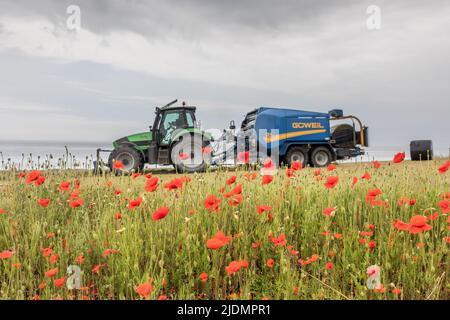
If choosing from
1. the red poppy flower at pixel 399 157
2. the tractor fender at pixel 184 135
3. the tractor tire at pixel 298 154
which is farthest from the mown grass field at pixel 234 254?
the tractor tire at pixel 298 154

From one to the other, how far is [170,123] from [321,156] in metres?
7.13

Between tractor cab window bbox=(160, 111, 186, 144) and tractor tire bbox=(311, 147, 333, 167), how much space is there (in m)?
6.35

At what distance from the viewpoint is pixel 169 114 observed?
15.0 m

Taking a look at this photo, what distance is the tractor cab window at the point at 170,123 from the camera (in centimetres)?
1490

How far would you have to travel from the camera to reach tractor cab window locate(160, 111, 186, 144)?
14.9 metres

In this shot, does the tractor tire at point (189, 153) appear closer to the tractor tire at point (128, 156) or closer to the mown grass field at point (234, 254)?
the tractor tire at point (128, 156)

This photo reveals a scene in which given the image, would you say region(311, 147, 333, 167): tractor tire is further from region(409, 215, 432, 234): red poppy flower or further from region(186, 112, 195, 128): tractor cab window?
region(409, 215, 432, 234): red poppy flower

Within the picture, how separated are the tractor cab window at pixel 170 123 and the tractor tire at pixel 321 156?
635 centimetres

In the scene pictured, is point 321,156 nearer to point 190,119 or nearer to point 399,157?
point 190,119

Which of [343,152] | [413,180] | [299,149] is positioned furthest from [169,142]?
[413,180]

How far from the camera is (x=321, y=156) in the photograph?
715 inches

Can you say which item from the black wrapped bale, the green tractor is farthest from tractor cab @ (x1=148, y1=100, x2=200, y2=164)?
the black wrapped bale
